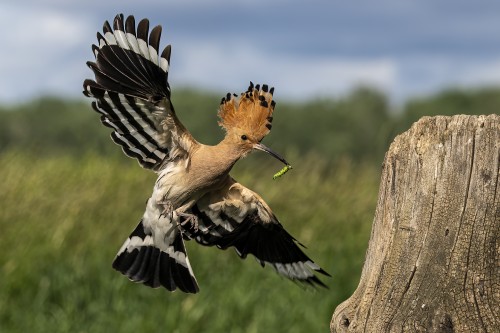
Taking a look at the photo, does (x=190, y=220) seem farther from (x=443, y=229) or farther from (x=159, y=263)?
(x=443, y=229)

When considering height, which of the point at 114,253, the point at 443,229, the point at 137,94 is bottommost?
the point at 114,253

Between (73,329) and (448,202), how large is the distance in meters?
4.42

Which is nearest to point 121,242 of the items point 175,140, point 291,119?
point 175,140

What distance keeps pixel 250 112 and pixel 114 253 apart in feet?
14.4

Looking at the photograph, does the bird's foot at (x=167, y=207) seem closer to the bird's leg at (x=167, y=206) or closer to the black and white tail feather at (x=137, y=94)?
the bird's leg at (x=167, y=206)

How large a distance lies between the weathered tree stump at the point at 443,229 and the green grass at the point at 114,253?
149 inches

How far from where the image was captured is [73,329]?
654cm

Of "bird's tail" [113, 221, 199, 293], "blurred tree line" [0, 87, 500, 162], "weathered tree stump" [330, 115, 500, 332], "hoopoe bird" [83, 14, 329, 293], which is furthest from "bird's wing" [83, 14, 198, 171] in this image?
"blurred tree line" [0, 87, 500, 162]

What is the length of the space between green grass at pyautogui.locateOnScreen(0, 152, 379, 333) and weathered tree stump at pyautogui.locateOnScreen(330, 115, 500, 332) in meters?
3.78

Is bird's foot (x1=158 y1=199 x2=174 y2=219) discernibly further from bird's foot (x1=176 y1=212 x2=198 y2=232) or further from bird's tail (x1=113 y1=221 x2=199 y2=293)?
bird's tail (x1=113 y1=221 x2=199 y2=293)

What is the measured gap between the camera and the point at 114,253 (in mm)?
7633

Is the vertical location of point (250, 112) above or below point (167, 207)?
above

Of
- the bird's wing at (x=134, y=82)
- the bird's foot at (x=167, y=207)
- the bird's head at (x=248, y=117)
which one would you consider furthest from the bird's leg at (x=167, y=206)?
the bird's head at (x=248, y=117)

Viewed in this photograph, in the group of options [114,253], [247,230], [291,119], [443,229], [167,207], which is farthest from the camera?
[291,119]
